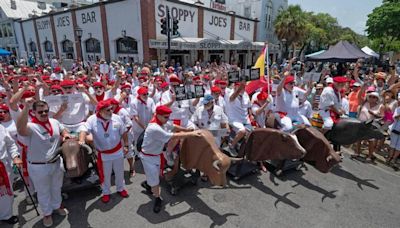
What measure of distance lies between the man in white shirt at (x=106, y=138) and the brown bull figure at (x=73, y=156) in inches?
6.4

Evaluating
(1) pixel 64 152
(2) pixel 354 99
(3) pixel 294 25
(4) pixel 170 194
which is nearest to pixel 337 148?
(2) pixel 354 99

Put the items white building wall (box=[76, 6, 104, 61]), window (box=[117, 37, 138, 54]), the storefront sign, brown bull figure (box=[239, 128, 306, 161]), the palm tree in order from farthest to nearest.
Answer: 1. the palm tree
2. the storefront sign
3. white building wall (box=[76, 6, 104, 61])
4. window (box=[117, 37, 138, 54])
5. brown bull figure (box=[239, 128, 306, 161])

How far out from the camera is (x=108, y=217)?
13.2 ft

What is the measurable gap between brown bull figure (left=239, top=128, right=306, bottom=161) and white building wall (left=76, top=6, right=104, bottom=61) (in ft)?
72.6

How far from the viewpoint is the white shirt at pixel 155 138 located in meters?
3.90

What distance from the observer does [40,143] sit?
350 centimetres

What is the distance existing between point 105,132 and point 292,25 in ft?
103

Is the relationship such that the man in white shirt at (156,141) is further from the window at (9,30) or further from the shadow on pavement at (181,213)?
the window at (9,30)

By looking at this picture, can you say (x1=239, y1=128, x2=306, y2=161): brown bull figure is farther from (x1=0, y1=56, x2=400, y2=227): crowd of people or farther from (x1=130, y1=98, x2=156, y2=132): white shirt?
(x1=130, y1=98, x2=156, y2=132): white shirt

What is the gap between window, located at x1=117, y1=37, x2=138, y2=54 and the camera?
2131 centimetres

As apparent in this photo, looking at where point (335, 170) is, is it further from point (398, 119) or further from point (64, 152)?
point (64, 152)

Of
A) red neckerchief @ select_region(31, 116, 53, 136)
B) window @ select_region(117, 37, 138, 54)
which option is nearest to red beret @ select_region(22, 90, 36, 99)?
red neckerchief @ select_region(31, 116, 53, 136)

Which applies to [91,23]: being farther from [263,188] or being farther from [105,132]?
[263,188]

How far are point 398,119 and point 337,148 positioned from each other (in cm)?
153
